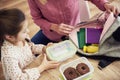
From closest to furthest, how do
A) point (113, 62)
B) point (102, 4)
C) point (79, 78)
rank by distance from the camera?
point (79, 78), point (113, 62), point (102, 4)

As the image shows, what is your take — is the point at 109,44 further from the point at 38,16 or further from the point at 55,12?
the point at 38,16

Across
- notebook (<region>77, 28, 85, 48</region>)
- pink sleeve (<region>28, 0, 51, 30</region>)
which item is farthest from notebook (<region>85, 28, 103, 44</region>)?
pink sleeve (<region>28, 0, 51, 30</region>)

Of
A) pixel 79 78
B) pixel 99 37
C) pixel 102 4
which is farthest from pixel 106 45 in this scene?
pixel 102 4

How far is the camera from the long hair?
3.18 ft

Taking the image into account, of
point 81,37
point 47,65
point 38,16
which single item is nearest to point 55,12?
point 38,16

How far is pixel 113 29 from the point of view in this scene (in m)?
0.93

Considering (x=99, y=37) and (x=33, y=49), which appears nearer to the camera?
(x=99, y=37)

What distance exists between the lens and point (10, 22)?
0.97 metres

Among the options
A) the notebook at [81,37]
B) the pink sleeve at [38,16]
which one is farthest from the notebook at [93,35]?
the pink sleeve at [38,16]

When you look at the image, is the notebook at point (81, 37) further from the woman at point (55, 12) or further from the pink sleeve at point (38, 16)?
the pink sleeve at point (38, 16)

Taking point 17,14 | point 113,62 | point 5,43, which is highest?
point 17,14

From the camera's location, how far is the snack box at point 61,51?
38.2 inches

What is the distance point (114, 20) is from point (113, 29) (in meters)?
0.04

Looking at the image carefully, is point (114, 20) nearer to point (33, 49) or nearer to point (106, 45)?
point (106, 45)
